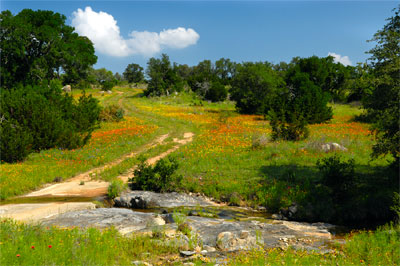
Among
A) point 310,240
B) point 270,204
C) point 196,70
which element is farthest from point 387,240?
point 196,70

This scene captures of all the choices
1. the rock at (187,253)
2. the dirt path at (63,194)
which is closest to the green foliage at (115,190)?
the dirt path at (63,194)

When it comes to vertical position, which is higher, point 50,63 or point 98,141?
point 50,63

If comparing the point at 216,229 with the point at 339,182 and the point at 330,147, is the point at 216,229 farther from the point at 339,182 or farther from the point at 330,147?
the point at 330,147

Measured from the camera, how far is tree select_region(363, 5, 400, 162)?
8.89 meters

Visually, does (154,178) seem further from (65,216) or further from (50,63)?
(50,63)

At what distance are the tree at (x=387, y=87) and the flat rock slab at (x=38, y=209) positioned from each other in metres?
11.1

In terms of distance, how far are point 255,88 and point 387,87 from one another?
38371 mm

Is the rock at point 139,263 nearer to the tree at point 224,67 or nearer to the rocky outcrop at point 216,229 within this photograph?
the rocky outcrop at point 216,229

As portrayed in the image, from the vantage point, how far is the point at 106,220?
8781 mm

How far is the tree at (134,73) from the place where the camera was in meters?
128

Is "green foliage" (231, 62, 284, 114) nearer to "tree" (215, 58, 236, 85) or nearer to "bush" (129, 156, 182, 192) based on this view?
"bush" (129, 156, 182, 192)

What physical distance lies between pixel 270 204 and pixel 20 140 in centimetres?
1561

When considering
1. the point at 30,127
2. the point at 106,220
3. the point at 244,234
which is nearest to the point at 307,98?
the point at 30,127

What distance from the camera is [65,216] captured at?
915 centimetres
